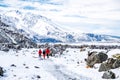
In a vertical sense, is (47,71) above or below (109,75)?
below

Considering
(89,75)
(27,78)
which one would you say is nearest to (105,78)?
(89,75)

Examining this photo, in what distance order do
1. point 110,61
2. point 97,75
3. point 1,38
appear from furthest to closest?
point 1,38
point 110,61
point 97,75

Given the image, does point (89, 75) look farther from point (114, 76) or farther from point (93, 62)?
point (93, 62)

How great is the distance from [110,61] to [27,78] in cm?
1304

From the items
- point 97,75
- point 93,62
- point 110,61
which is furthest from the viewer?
A: point 93,62

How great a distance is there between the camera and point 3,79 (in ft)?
95.1

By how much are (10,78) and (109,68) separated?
14001 mm

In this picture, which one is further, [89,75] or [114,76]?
[89,75]

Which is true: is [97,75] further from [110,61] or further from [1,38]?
[1,38]

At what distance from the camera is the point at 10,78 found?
29672mm

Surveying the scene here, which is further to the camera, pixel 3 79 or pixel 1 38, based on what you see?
pixel 1 38

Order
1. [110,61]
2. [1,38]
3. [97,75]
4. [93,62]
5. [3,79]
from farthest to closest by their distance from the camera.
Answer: [1,38], [93,62], [110,61], [97,75], [3,79]

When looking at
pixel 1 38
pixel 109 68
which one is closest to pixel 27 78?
pixel 109 68

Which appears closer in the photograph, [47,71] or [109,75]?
[109,75]
